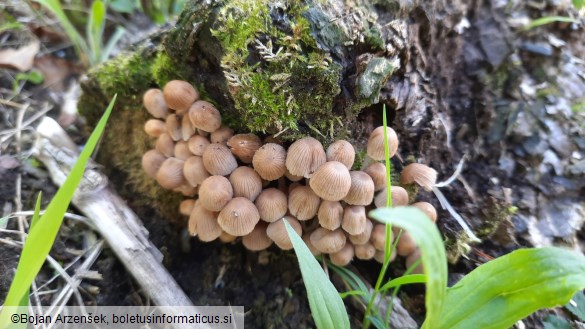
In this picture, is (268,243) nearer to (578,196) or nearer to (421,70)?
(421,70)

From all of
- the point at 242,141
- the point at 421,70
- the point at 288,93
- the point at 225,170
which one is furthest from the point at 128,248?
the point at 421,70

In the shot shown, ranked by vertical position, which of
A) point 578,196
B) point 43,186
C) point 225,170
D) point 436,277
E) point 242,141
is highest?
point 436,277

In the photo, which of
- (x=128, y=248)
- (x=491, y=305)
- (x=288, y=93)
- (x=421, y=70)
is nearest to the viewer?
(x=491, y=305)

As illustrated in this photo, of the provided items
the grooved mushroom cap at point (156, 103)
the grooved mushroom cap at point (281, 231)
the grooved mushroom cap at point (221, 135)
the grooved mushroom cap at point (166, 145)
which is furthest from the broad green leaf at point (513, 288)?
the grooved mushroom cap at point (156, 103)

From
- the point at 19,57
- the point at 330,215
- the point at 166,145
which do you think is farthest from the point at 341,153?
the point at 19,57

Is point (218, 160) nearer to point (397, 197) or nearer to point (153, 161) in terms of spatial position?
point (153, 161)

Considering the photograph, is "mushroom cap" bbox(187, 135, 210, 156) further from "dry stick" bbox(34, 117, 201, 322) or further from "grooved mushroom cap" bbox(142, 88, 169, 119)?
"dry stick" bbox(34, 117, 201, 322)

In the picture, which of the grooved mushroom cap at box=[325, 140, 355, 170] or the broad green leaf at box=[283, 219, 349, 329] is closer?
the broad green leaf at box=[283, 219, 349, 329]

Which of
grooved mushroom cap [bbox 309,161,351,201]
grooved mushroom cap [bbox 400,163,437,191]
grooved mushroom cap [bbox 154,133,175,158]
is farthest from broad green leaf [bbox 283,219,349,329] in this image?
grooved mushroom cap [bbox 154,133,175,158]
